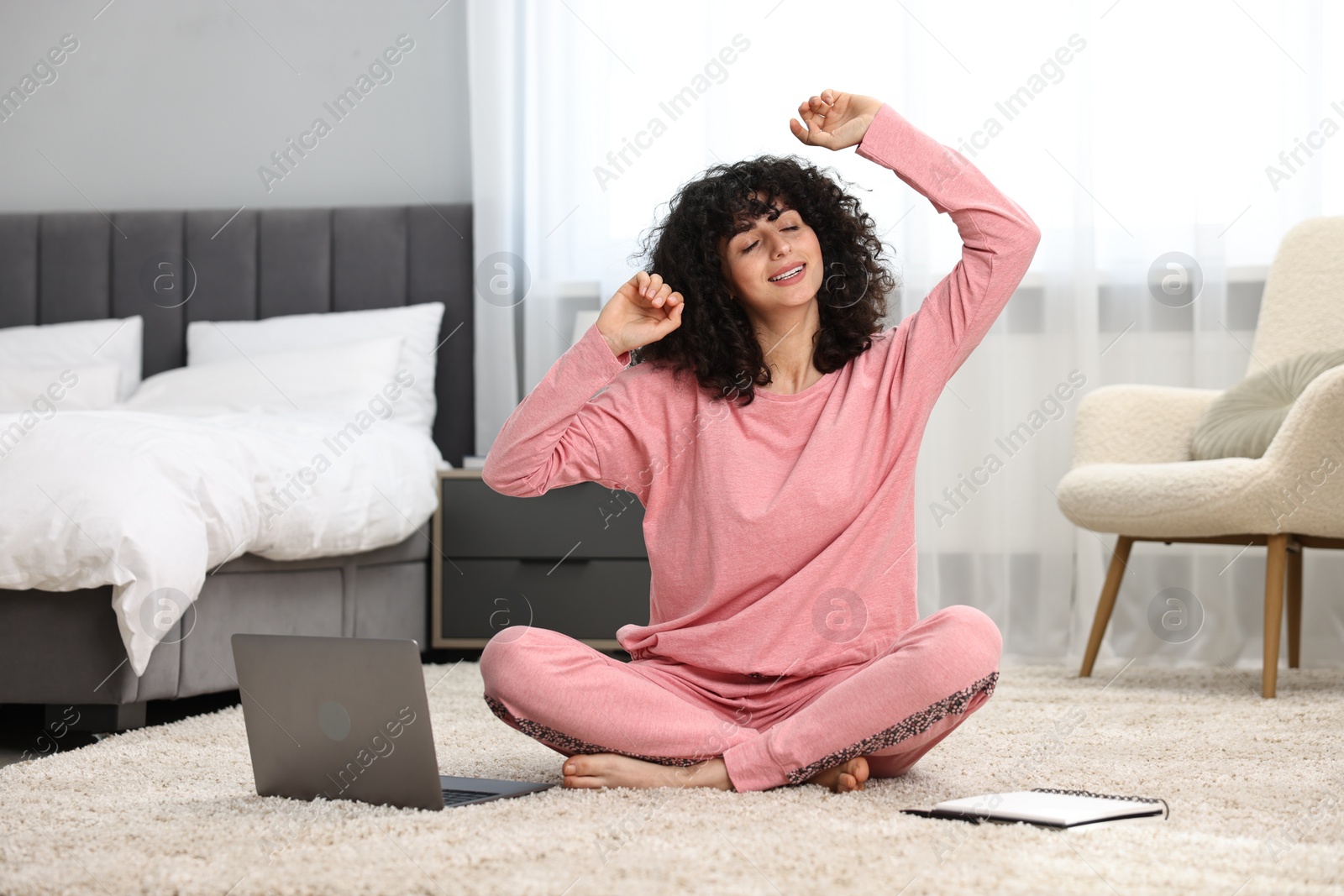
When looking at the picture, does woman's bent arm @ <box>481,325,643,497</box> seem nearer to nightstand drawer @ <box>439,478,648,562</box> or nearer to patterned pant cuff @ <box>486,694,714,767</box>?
patterned pant cuff @ <box>486,694,714,767</box>

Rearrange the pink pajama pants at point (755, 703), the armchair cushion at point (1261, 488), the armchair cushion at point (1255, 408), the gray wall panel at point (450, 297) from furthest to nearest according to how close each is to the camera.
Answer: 1. the gray wall panel at point (450, 297)
2. the armchair cushion at point (1255, 408)
3. the armchair cushion at point (1261, 488)
4. the pink pajama pants at point (755, 703)

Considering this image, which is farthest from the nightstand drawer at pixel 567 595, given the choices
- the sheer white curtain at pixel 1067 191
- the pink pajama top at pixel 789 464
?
the pink pajama top at pixel 789 464

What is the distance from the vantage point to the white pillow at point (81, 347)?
3.09 meters

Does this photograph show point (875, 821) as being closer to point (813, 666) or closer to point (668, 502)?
point (813, 666)

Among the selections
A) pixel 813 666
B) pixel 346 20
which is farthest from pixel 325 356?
pixel 813 666

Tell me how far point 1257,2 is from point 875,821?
2.46 m

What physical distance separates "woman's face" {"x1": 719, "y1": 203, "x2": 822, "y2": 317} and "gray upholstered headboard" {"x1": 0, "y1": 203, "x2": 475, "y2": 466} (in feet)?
6.23

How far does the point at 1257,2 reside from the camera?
110 inches

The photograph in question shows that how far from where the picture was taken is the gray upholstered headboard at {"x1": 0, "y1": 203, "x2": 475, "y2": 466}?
10.8 feet

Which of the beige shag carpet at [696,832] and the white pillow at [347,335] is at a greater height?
the white pillow at [347,335]

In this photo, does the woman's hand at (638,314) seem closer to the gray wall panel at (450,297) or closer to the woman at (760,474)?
the woman at (760,474)

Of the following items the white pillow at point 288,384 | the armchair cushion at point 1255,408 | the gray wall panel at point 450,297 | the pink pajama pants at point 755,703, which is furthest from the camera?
the gray wall panel at point 450,297

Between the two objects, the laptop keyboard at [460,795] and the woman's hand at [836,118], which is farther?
the woman's hand at [836,118]

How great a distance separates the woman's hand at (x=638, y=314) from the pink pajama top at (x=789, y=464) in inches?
1.0
